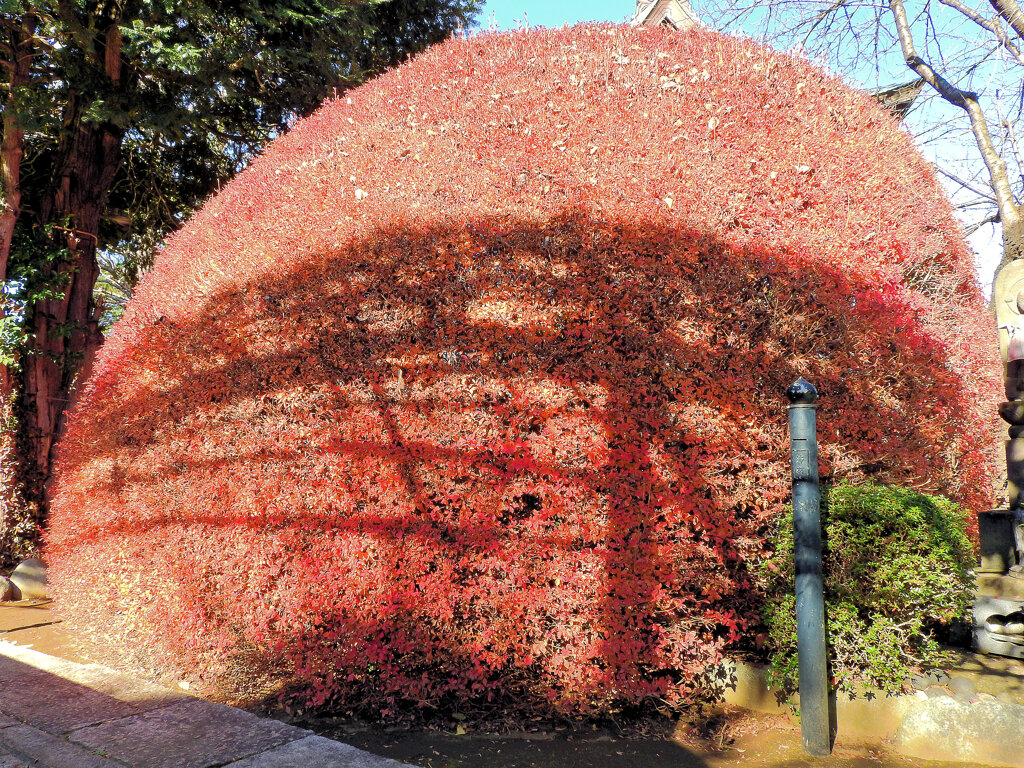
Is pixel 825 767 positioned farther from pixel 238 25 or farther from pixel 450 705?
pixel 238 25

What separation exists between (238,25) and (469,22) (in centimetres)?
429

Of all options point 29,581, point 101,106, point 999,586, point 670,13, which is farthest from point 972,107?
point 29,581

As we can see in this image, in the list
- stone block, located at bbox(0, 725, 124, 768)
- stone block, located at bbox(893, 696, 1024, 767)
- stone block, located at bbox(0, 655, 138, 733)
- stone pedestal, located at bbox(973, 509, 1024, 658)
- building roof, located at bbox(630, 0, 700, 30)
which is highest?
building roof, located at bbox(630, 0, 700, 30)

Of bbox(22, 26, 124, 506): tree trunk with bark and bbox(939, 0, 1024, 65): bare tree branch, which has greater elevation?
bbox(939, 0, 1024, 65): bare tree branch

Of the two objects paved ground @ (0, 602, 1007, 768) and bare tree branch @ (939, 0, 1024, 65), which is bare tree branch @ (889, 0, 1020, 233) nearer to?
bare tree branch @ (939, 0, 1024, 65)

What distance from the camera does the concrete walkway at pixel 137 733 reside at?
278 centimetres

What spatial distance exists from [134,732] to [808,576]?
3233mm

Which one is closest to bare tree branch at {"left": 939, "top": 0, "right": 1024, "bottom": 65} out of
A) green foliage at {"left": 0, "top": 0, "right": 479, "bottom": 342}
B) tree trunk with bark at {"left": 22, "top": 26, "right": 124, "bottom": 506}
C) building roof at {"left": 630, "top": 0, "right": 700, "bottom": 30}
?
building roof at {"left": 630, "top": 0, "right": 700, "bottom": 30}

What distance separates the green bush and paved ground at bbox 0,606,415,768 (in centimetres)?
209

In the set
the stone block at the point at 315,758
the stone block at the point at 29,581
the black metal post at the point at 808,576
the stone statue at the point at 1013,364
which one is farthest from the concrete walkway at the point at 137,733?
the stone statue at the point at 1013,364

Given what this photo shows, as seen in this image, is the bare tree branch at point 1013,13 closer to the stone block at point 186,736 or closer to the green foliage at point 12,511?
the stone block at point 186,736

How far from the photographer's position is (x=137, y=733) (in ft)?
10.1

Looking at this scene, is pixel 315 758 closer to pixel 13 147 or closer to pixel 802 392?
pixel 802 392

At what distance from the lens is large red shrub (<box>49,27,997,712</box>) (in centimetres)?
333
